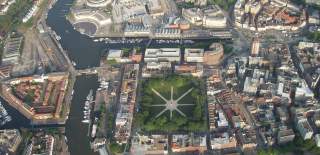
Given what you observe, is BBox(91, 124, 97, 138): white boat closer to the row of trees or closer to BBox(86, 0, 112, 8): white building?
BBox(86, 0, 112, 8): white building

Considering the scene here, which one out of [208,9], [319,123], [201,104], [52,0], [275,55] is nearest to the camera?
[319,123]

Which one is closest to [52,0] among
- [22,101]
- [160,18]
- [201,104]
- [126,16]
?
[126,16]

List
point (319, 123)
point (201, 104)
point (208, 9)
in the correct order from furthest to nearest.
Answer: point (208, 9), point (201, 104), point (319, 123)

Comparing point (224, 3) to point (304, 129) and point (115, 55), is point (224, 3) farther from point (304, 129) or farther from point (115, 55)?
point (304, 129)

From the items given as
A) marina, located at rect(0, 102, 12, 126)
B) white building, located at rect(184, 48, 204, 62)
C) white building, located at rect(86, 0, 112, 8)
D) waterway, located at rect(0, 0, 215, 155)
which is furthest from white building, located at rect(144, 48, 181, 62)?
marina, located at rect(0, 102, 12, 126)

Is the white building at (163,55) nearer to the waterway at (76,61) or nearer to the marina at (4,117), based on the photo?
the waterway at (76,61)

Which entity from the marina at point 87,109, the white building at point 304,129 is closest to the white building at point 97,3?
the marina at point 87,109

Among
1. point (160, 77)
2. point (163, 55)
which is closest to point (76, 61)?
point (163, 55)

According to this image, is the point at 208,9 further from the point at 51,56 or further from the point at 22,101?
the point at 22,101
